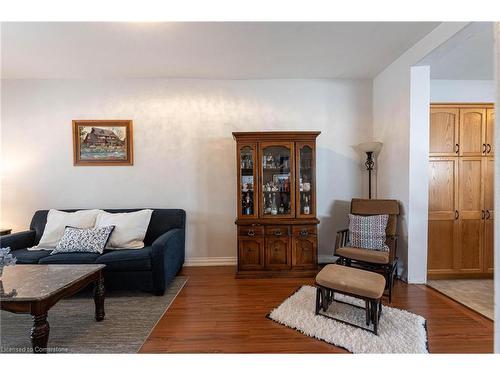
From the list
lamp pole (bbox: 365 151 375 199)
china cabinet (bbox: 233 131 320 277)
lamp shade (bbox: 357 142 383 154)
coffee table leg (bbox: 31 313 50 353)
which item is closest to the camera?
coffee table leg (bbox: 31 313 50 353)

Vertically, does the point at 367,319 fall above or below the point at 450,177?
below

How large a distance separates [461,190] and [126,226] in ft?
13.7

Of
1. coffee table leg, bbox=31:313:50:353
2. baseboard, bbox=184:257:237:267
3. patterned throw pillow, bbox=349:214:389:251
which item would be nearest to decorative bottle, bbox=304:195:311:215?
patterned throw pillow, bbox=349:214:389:251

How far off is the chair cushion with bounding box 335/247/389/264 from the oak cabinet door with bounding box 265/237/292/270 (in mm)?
622

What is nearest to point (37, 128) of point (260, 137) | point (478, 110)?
point (260, 137)

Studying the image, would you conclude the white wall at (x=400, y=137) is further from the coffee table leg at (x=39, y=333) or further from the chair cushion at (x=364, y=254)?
the coffee table leg at (x=39, y=333)

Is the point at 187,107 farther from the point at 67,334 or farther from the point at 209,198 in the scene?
the point at 67,334

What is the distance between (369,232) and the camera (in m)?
2.70

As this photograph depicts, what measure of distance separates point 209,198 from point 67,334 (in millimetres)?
2040

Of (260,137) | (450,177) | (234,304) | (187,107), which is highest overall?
(187,107)

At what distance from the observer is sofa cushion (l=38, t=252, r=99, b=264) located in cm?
239

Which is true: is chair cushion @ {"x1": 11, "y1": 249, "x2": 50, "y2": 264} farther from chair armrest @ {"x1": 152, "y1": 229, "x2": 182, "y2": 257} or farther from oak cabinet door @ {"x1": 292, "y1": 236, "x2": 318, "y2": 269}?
oak cabinet door @ {"x1": 292, "y1": 236, "x2": 318, "y2": 269}

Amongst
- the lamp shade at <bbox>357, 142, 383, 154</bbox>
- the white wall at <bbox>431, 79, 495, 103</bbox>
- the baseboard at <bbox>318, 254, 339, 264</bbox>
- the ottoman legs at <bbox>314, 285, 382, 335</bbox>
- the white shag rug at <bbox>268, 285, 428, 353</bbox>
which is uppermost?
the white wall at <bbox>431, 79, 495, 103</bbox>
